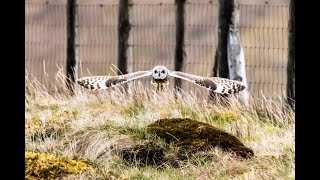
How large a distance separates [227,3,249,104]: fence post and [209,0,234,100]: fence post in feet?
0.12

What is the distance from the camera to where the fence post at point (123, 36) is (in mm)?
9672

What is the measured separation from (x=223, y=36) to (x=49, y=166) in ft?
12.1

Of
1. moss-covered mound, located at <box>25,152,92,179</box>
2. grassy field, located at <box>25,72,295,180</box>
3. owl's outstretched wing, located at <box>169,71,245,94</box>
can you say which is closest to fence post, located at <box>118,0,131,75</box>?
grassy field, located at <box>25,72,295,180</box>

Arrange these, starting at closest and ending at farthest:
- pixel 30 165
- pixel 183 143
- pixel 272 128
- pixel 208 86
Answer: pixel 30 165
pixel 183 143
pixel 208 86
pixel 272 128

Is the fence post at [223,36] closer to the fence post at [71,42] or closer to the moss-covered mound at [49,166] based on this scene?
the fence post at [71,42]

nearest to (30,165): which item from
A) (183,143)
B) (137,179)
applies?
(137,179)

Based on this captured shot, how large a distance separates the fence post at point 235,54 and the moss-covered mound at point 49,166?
3.17 metres

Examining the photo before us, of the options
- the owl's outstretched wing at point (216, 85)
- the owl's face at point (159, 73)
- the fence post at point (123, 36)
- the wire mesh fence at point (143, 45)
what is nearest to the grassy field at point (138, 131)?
the owl's outstretched wing at point (216, 85)

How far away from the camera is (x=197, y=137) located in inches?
263

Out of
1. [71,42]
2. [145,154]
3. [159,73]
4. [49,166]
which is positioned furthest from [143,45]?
[49,166]

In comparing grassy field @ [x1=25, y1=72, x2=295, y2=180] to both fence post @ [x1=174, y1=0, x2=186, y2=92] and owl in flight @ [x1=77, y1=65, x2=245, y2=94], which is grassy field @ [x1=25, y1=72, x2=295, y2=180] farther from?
fence post @ [x1=174, y1=0, x2=186, y2=92]
